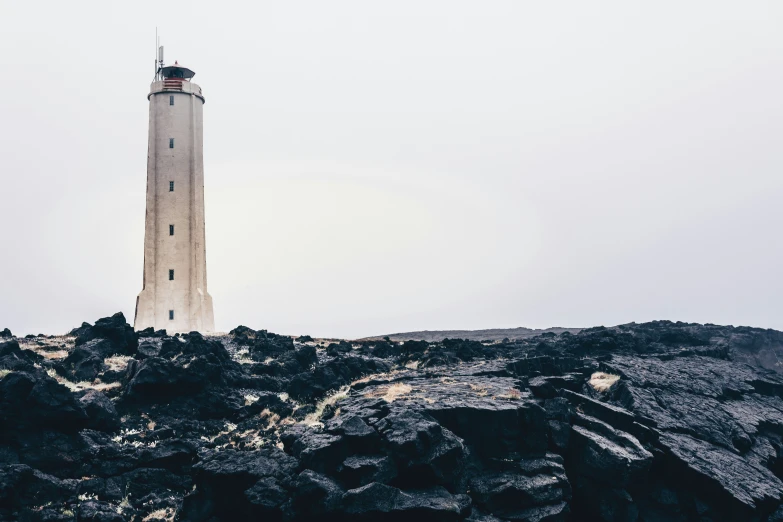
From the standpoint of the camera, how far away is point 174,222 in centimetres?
6022

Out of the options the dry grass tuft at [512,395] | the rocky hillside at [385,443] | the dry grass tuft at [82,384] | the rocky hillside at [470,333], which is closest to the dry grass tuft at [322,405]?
the rocky hillside at [385,443]

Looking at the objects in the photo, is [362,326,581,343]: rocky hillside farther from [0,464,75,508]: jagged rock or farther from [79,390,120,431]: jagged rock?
[0,464,75,508]: jagged rock

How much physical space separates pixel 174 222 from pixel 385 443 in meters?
43.0

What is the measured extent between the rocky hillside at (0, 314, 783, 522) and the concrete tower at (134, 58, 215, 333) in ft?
66.1

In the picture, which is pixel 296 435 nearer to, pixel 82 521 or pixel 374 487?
pixel 374 487

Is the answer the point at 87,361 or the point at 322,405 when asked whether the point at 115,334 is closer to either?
the point at 87,361

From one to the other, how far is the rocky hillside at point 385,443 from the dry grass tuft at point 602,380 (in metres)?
0.14

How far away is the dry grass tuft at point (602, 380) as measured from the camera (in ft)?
112

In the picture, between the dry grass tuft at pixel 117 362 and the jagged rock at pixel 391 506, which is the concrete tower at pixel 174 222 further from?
the jagged rock at pixel 391 506

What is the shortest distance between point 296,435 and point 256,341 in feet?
92.0

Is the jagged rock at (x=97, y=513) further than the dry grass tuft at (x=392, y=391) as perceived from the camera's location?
No

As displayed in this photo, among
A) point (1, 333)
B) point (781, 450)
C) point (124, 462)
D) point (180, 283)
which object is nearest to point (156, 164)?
point (180, 283)

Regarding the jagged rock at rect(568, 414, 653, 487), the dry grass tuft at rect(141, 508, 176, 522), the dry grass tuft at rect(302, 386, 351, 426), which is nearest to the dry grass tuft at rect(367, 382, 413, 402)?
the dry grass tuft at rect(302, 386, 351, 426)

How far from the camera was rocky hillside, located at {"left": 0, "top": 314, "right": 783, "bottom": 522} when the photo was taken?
22.0 m
